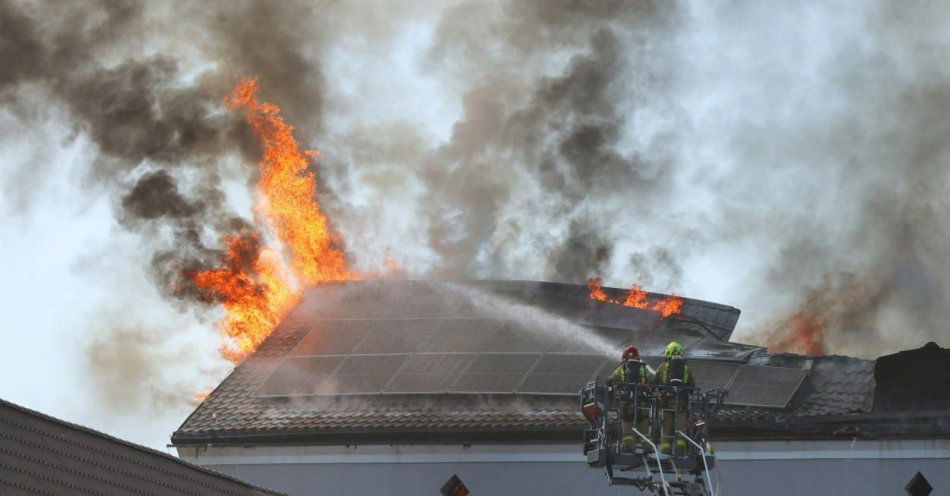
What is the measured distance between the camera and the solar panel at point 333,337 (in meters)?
30.7

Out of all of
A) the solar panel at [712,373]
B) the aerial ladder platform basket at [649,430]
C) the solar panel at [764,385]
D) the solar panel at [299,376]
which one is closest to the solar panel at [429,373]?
the solar panel at [299,376]

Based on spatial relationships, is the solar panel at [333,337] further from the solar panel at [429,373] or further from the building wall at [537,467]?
the building wall at [537,467]

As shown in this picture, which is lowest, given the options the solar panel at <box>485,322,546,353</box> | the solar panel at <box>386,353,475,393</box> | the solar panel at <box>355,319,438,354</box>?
the solar panel at <box>386,353,475,393</box>

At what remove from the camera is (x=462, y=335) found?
3045cm

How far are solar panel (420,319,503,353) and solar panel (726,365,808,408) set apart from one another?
5804mm

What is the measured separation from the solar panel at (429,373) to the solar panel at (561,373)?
1721 mm

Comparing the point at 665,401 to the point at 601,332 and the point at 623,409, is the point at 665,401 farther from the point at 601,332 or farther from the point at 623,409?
the point at 601,332

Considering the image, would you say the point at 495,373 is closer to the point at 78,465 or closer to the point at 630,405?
the point at 630,405

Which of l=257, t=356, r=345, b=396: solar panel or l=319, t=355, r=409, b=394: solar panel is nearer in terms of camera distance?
l=319, t=355, r=409, b=394: solar panel

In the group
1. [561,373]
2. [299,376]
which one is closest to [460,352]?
[561,373]

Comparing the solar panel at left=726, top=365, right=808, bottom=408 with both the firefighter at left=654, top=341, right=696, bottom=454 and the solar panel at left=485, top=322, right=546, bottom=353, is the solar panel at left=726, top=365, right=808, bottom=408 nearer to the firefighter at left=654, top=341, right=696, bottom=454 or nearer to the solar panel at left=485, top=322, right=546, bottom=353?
the solar panel at left=485, top=322, right=546, bottom=353

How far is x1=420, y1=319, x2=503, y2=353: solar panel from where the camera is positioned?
98.3 ft

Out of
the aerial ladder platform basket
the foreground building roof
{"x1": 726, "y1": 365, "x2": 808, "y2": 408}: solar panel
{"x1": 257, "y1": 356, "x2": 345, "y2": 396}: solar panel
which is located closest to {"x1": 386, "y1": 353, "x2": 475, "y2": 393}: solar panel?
{"x1": 257, "y1": 356, "x2": 345, "y2": 396}: solar panel

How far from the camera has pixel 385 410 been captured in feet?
92.8
